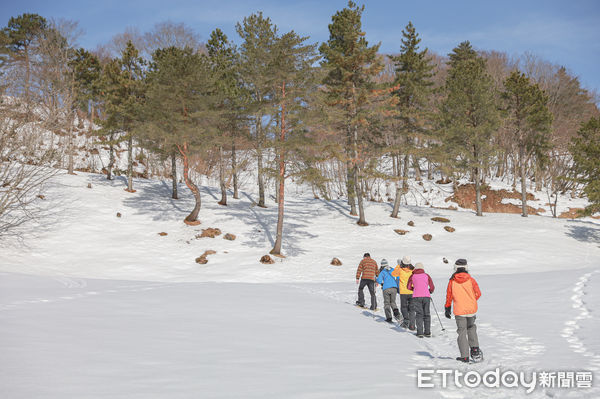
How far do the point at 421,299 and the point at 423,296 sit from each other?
12 cm

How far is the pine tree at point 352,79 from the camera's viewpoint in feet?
79.3

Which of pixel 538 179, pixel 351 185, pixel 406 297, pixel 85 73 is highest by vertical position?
pixel 85 73

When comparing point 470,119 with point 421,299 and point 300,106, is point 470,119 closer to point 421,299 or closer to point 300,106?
point 300,106

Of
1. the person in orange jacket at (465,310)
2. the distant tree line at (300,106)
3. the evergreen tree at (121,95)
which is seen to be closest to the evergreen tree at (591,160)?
the distant tree line at (300,106)

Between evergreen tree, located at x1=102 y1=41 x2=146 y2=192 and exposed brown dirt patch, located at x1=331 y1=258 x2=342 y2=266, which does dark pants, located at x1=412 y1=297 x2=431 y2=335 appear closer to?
exposed brown dirt patch, located at x1=331 y1=258 x2=342 y2=266

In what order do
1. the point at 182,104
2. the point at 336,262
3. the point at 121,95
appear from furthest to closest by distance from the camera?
1. the point at 121,95
2. the point at 182,104
3. the point at 336,262

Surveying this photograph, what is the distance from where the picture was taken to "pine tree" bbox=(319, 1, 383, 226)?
2417cm

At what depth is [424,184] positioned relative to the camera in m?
43.9

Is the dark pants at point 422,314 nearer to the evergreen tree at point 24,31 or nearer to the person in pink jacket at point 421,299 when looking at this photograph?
the person in pink jacket at point 421,299

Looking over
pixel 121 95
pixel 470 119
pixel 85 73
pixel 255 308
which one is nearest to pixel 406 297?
pixel 255 308

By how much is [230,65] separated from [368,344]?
96.5 ft

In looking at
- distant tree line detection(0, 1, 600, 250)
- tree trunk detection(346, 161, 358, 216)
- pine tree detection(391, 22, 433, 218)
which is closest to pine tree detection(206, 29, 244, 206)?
distant tree line detection(0, 1, 600, 250)

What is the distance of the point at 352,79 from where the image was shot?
25594 mm

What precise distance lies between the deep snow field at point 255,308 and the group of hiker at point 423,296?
38 centimetres
